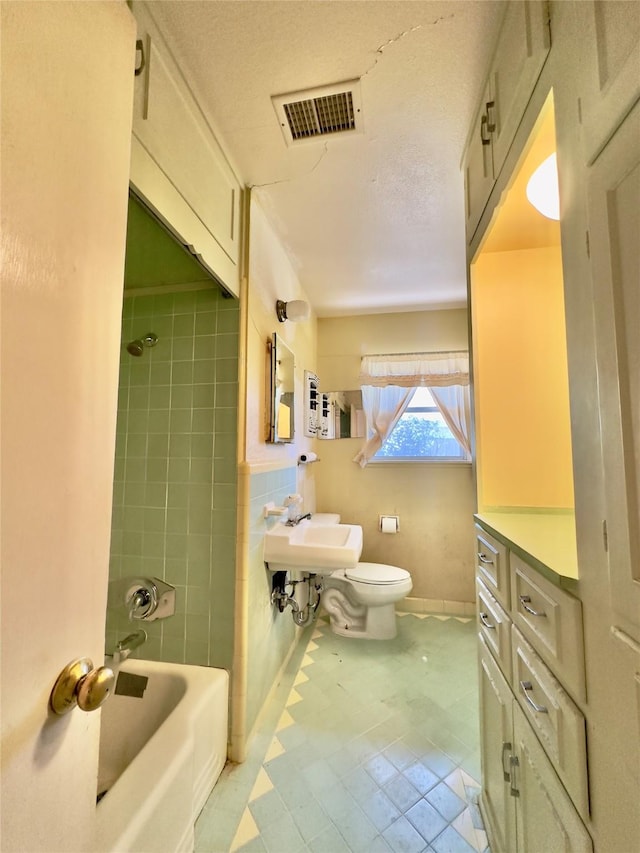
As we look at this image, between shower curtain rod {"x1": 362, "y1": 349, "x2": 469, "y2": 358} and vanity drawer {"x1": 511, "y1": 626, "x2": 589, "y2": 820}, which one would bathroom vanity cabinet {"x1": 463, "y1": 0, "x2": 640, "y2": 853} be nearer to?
vanity drawer {"x1": 511, "y1": 626, "x2": 589, "y2": 820}

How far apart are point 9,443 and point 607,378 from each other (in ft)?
2.64

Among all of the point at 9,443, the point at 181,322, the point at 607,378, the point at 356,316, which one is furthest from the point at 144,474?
the point at 356,316

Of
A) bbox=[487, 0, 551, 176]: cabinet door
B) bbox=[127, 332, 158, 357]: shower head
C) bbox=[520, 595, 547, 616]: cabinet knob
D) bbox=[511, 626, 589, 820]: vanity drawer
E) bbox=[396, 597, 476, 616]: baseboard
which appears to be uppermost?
bbox=[487, 0, 551, 176]: cabinet door

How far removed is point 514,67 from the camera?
0.89 meters

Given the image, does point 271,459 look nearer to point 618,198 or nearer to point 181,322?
point 181,322

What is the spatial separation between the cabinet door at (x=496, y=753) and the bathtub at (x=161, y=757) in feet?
2.83

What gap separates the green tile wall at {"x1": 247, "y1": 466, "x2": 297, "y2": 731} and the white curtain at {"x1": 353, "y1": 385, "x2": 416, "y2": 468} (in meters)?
1.09

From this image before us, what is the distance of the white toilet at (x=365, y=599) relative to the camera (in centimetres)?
220

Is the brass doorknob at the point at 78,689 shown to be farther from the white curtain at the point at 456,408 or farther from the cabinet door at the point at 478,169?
the white curtain at the point at 456,408

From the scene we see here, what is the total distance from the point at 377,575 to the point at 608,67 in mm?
2339

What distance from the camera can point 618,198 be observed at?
517 mm

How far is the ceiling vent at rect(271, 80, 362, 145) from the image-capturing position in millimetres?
1146

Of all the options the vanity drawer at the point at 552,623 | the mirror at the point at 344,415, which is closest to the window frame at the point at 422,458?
the mirror at the point at 344,415

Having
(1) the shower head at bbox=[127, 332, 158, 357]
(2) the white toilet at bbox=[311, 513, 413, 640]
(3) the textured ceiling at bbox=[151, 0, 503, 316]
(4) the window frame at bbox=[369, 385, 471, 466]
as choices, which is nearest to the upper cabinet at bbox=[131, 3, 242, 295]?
(3) the textured ceiling at bbox=[151, 0, 503, 316]
